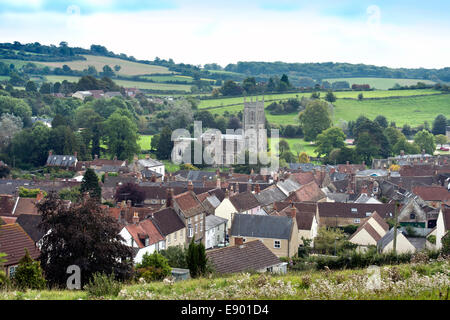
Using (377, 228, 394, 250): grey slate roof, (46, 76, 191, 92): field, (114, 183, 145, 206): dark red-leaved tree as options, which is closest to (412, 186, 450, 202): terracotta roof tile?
(377, 228, 394, 250): grey slate roof

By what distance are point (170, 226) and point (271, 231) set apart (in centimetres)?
644

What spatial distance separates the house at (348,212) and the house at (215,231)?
779cm

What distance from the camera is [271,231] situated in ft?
126

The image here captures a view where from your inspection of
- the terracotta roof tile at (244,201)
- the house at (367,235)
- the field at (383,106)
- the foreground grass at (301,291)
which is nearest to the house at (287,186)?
the terracotta roof tile at (244,201)

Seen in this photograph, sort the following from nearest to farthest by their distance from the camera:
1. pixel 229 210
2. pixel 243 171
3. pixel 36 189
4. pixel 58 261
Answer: pixel 58 261
pixel 229 210
pixel 36 189
pixel 243 171

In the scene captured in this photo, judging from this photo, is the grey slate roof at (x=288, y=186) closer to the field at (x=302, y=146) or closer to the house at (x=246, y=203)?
the house at (x=246, y=203)

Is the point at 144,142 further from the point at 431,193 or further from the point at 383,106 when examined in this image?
the point at 431,193

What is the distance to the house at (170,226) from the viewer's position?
3864 centimetres

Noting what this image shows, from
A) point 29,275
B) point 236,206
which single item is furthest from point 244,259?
point 236,206

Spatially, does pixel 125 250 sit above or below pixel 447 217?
above

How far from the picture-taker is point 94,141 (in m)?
100

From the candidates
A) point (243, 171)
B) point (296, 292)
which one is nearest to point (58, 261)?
point (296, 292)

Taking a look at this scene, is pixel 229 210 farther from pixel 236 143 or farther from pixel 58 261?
pixel 236 143

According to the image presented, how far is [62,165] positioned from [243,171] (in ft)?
83.5
